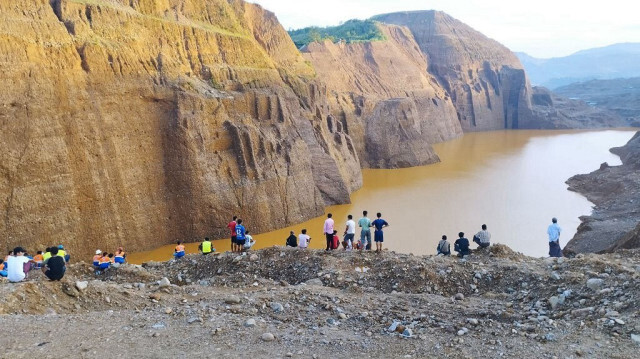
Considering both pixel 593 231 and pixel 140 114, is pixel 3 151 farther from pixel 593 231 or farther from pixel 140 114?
pixel 593 231

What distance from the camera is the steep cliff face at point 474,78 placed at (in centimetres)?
6362

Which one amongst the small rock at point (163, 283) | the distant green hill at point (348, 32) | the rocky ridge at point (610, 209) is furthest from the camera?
the distant green hill at point (348, 32)

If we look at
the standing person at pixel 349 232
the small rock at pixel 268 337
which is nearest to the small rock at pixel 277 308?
the small rock at pixel 268 337

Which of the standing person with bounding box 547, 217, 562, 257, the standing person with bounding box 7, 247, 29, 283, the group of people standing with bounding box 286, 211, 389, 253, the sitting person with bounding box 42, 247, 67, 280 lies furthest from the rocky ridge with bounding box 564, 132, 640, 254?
the standing person with bounding box 7, 247, 29, 283

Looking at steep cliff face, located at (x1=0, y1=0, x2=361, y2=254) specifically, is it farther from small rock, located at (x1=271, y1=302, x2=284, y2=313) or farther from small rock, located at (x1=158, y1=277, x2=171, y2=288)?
small rock, located at (x1=271, y1=302, x2=284, y2=313)

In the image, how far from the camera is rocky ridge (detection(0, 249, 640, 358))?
7129 mm

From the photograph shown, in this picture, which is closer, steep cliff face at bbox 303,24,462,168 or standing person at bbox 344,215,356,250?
standing person at bbox 344,215,356,250

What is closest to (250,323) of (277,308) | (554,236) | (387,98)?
(277,308)

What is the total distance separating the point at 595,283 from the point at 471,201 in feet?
57.7

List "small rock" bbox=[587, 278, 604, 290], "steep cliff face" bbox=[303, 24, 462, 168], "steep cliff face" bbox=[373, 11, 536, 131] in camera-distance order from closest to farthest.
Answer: "small rock" bbox=[587, 278, 604, 290] < "steep cliff face" bbox=[303, 24, 462, 168] < "steep cliff face" bbox=[373, 11, 536, 131]

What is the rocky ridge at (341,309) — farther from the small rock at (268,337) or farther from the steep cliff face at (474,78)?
the steep cliff face at (474,78)

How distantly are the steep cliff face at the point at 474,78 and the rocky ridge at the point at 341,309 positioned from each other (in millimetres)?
54433

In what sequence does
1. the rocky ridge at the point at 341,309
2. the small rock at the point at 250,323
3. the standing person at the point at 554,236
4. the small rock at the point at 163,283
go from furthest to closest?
the standing person at the point at 554,236 < the small rock at the point at 163,283 < the small rock at the point at 250,323 < the rocky ridge at the point at 341,309

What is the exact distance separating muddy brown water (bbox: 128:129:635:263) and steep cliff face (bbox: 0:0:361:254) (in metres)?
1.47
